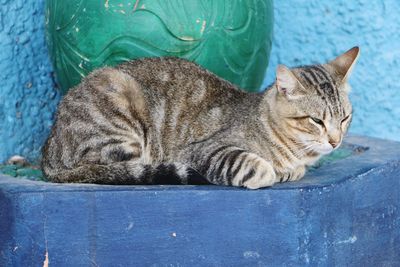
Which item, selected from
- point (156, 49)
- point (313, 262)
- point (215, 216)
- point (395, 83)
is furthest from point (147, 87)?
point (395, 83)

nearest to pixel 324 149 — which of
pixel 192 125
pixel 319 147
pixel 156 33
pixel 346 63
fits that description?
pixel 319 147

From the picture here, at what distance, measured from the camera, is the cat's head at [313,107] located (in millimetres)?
3119

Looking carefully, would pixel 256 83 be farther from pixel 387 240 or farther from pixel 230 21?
pixel 387 240

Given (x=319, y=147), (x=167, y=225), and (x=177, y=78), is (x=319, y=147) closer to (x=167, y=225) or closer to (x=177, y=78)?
(x=167, y=225)

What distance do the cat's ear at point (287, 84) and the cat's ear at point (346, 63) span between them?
10.4 inches

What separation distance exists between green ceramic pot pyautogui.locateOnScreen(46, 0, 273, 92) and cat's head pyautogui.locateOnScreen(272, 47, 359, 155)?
1.71 feet

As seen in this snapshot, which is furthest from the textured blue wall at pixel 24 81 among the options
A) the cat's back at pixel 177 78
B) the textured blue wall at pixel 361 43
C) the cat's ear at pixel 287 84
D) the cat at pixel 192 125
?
the cat's ear at pixel 287 84

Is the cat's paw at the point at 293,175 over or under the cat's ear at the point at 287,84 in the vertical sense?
under

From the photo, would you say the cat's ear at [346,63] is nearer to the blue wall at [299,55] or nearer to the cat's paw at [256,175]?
the cat's paw at [256,175]

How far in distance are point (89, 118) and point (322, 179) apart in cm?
105

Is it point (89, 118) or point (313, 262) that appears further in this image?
point (89, 118)

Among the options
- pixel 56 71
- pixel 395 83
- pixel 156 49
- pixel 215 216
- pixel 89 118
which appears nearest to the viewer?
pixel 215 216

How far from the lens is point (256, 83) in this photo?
3943mm

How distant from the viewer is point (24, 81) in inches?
159
